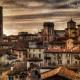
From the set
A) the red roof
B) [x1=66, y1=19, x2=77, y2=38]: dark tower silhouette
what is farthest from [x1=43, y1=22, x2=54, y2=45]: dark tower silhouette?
the red roof

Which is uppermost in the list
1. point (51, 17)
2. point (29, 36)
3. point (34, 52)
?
point (51, 17)

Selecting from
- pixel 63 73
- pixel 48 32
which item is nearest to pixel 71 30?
pixel 48 32

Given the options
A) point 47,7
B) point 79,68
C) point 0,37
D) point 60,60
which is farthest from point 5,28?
point 79,68

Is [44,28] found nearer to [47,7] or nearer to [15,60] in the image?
[47,7]

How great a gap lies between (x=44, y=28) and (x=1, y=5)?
0.47 meters

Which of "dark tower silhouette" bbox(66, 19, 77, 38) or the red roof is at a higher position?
"dark tower silhouette" bbox(66, 19, 77, 38)

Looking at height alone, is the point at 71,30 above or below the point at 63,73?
above

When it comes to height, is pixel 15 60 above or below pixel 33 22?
below

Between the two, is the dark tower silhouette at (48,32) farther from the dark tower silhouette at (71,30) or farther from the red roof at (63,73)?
the red roof at (63,73)

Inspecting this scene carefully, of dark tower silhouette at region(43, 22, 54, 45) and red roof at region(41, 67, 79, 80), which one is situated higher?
dark tower silhouette at region(43, 22, 54, 45)

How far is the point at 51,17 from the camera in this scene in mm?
2490

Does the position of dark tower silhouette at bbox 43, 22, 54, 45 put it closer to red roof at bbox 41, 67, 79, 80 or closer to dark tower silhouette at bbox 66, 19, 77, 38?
dark tower silhouette at bbox 66, 19, 77, 38

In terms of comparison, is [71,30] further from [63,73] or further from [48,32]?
[63,73]

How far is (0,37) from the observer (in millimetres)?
2488
